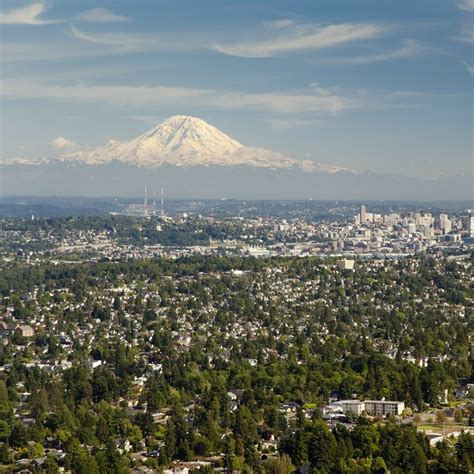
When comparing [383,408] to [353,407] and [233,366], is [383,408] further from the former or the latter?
[233,366]

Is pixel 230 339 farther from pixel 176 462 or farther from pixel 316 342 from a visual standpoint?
pixel 176 462

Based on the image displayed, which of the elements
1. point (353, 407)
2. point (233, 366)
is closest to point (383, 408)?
point (353, 407)

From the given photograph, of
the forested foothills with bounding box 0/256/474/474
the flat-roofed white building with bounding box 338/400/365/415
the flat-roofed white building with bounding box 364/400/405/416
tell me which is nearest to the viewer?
the forested foothills with bounding box 0/256/474/474

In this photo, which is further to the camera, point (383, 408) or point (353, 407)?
point (383, 408)

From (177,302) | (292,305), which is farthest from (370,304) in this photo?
(177,302)

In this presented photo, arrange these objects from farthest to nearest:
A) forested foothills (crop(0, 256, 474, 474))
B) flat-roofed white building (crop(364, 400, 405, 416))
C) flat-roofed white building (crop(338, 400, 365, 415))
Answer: flat-roofed white building (crop(364, 400, 405, 416)) → flat-roofed white building (crop(338, 400, 365, 415)) → forested foothills (crop(0, 256, 474, 474))

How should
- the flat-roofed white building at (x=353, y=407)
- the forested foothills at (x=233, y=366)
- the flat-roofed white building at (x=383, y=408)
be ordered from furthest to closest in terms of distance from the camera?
the flat-roofed white building at (x=383, y=408) < the flat-roofed white building at (x=353, y=407) < the forested foothills at (x=233, y=366)

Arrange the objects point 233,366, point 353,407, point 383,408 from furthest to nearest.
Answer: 1. point 233,366
2. point 383,408
3. point 353,407

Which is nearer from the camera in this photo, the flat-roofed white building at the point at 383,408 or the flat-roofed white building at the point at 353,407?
the flat-roofed white building at the point at 353,407

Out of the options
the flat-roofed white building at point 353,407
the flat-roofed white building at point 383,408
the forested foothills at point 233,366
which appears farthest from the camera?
the flat-roofed white building at point 383,408
